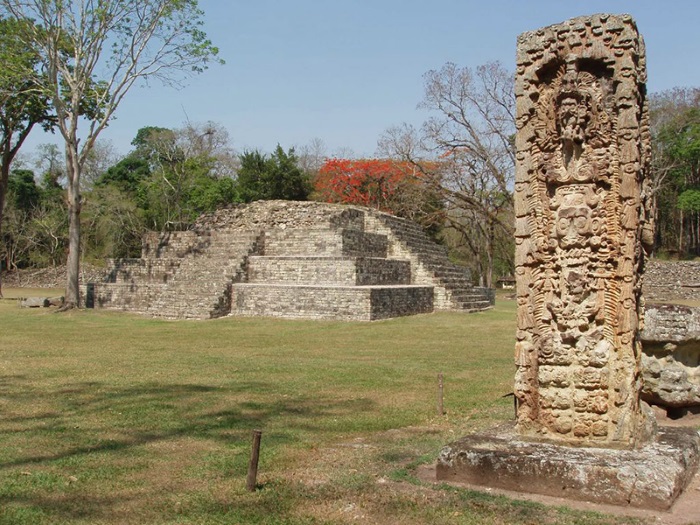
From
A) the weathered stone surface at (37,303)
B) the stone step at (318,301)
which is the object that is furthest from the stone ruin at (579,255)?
the weathered stone surface at (37,303)

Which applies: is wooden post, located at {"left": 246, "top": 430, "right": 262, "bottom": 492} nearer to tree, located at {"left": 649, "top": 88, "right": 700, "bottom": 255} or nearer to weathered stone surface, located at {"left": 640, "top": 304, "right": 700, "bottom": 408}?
weathered stone surface, located at {"left": 640, "top": 304, "right": 700, "bottom": 408}

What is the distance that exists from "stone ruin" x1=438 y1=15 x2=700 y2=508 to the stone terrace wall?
108 ft

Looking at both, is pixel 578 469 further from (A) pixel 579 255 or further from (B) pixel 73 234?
(B) pixel 73 234

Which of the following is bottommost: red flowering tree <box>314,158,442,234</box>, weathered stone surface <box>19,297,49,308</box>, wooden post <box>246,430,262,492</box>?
wooden post <box>246,430,262,492</box>

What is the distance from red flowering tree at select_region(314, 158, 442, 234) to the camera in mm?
35750

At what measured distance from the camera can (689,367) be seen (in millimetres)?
7379

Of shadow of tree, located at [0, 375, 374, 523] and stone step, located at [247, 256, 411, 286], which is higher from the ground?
stone step, located at [247, 256, 411, 286]

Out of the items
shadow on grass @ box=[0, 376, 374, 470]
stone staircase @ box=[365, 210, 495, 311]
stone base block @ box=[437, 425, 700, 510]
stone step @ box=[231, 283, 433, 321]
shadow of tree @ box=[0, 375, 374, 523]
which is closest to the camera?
stone base block @ box=[437, 425, 700, 510]

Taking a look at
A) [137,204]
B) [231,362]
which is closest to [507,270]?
[137,204]

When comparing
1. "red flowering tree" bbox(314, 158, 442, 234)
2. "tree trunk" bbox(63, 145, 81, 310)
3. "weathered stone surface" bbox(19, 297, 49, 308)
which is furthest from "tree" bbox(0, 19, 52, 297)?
"red flowering tree" bbox(314, 158, 442, 234)

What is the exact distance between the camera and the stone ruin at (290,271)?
68.4 ft

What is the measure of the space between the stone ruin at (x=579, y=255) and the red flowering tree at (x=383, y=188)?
97.5 ft

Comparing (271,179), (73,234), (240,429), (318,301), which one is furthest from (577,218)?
(271,179)

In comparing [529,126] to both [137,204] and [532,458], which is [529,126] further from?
[137,204]
